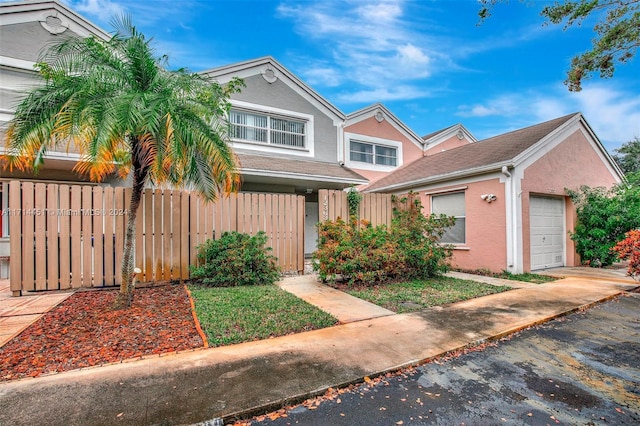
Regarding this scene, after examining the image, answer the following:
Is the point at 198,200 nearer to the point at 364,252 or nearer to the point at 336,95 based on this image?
the point at 364,252

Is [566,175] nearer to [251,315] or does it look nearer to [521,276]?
[521,276]

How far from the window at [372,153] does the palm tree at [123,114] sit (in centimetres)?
982

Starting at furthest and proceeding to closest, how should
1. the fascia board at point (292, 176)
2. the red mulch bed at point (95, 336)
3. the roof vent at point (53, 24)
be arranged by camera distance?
the fascia board at point (292, 176) < the roof vent at point (53, 24) < the red mulch bed at point (95, 336)

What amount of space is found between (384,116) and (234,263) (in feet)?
38.3

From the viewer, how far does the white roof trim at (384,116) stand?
1413 centimetres

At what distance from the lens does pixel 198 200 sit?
7352mm

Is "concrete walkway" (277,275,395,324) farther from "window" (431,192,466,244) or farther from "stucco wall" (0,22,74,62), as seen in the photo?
"stucco wall" (0,22,74,62)

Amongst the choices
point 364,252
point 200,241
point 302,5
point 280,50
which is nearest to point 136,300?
point 200,241

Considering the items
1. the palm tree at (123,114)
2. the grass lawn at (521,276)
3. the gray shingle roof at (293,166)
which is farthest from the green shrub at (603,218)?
the palm tree at (123,114)

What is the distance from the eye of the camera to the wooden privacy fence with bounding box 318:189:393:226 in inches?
357

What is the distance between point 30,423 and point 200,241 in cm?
528

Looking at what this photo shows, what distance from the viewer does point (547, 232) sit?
966 centimetres

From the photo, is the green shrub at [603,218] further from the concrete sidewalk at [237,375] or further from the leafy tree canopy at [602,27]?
the concrete sidewalk at [237,375]

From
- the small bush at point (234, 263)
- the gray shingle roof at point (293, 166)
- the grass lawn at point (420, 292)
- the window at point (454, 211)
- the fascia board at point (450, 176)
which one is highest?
the gray shingle roof at point (293, 166)
